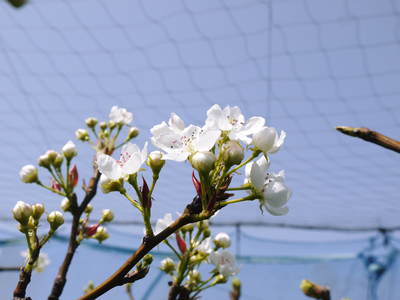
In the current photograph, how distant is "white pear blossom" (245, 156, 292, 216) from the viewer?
0.46 metres

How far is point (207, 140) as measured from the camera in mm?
452

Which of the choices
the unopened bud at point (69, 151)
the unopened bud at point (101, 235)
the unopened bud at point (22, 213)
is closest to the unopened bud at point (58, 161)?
the unopened bud at point (69, 151)

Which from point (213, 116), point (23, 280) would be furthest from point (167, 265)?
point (213, 116)

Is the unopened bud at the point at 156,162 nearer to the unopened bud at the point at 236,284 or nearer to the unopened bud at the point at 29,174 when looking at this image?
the unopened bud at the point at 29,174

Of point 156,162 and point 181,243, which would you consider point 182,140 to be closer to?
Result: point 156,162

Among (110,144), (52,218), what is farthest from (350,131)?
(110,144)

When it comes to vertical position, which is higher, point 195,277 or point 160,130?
point 160,130

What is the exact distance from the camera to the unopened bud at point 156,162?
492 mm

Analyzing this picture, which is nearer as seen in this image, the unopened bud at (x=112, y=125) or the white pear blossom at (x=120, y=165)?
the white pear blossom at (x=120, y=165)

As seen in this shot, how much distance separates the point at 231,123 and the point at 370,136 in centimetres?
22

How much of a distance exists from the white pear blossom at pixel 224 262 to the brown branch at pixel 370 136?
0.50m

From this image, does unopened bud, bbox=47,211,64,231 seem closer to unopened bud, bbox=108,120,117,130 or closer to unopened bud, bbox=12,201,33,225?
unopened bud, bbox=12,201,33,225

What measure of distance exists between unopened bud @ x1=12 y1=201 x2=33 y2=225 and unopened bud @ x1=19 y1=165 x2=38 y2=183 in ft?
0.94

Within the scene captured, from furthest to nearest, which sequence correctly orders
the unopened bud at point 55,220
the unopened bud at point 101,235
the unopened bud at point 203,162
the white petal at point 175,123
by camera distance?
the unopened bud at point 101,235, the unopened bud at point 55,220, the white petal at point 175,123, the unopened bud at point 203,162
